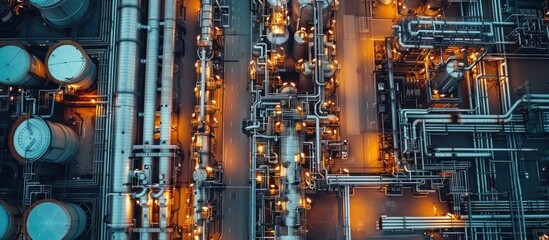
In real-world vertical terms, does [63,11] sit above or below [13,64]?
above

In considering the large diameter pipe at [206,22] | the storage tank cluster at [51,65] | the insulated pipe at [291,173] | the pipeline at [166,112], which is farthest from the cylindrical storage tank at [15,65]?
the insulated pipe at [291,173]

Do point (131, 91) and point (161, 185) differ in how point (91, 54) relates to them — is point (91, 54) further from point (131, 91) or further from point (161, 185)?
point (161, 185)

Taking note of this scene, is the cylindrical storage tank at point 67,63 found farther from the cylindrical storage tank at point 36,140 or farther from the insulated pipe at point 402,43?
the insulated pipe at point 402,43

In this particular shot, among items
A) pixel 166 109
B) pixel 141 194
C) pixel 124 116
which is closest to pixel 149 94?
pixel 166 109

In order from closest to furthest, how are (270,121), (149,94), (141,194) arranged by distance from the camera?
(141,194)
(270,121)
(149,94)

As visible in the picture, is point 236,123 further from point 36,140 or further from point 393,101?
point 36,140
